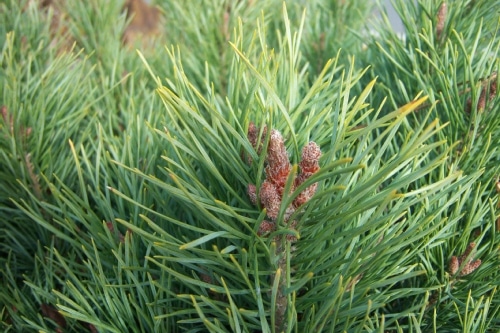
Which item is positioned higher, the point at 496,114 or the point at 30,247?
the point at 496,114

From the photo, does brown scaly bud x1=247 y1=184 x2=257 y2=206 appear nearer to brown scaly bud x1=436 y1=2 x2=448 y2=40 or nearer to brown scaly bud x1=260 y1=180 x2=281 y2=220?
brown scaly bud x1=260 y1=180 x2=281 y2=220

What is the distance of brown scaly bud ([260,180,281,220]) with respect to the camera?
0.71 ft

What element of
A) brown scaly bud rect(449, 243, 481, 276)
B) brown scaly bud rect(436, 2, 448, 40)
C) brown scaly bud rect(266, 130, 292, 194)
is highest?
brown scaly bud rect(436, 2, 448, 40)

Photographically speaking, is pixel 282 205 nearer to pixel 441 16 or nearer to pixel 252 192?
pixel 252 192

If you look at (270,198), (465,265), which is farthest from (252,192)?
(465,265)

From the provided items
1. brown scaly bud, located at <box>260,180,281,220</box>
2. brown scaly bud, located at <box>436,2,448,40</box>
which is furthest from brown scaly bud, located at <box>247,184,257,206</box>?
brown scaly bud, located at <box>436,2,448,40</box>

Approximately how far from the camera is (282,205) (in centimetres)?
20

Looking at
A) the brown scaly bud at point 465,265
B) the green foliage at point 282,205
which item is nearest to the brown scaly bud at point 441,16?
the green foliage at point 282,205

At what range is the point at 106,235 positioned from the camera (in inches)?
11.0

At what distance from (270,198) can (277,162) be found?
15mm

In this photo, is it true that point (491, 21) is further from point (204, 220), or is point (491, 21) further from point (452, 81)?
point (204, 220)

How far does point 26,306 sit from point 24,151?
0.10 meters

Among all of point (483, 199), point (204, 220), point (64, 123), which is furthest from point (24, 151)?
point (483, 199)

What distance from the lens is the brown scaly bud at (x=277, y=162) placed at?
0.72 feet
